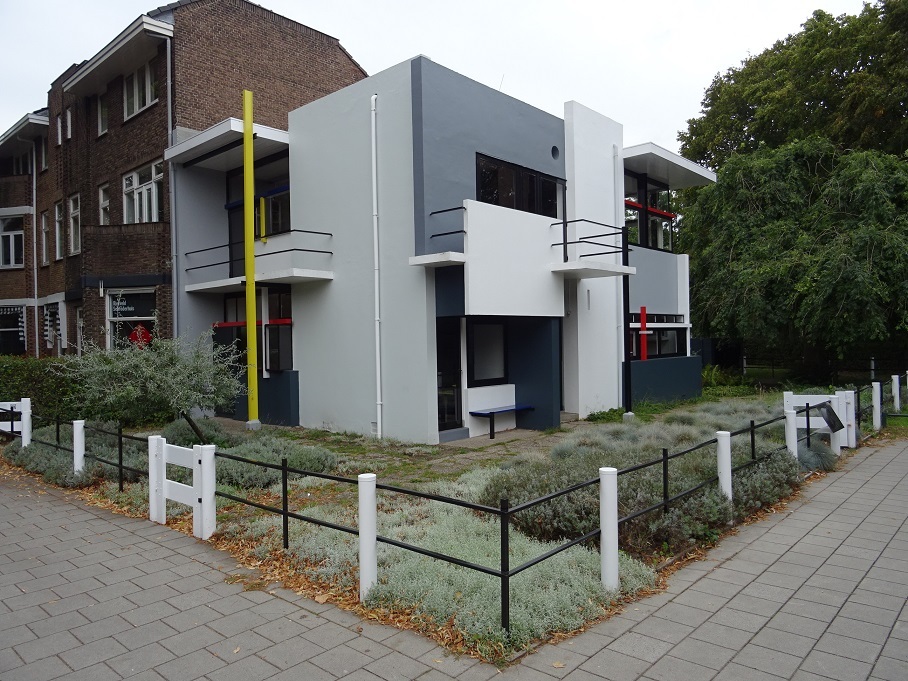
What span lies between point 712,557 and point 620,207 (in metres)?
12.1

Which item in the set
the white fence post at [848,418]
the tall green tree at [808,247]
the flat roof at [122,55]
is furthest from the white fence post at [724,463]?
the flat roof at [122,55]

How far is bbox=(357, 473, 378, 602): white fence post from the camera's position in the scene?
4.71 meters

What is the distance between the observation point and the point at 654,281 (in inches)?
703

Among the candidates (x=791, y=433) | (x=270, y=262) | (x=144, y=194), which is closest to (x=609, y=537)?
(x=791, y=433)

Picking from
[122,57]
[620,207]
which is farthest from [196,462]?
[122,57]

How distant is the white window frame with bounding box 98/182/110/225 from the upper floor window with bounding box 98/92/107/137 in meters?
1.51

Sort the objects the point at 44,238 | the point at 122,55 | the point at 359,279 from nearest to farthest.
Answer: the point at 359,279, the point at 122,55, the point at 44,238

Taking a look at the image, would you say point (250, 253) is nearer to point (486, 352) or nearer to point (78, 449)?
point (486, 352)

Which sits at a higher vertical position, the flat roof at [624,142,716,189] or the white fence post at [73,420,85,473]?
the flat roof at [624,142,716,189]

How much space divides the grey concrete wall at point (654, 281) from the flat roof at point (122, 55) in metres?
12.6

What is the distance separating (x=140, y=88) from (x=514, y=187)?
10.3 metres

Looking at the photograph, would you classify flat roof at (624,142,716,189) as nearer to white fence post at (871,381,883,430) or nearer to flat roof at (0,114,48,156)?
white fence post at (871,381,883,430)

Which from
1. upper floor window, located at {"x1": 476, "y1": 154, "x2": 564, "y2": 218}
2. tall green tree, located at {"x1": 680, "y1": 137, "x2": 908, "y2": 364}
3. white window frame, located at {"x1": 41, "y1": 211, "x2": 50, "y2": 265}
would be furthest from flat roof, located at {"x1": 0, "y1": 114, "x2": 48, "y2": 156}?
tall green tree, located at {"x1": 680, "y1": 137, "x2": 908, "y2": 364}

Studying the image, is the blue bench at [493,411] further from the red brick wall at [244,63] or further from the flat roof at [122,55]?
the flat roof at [122,55]
